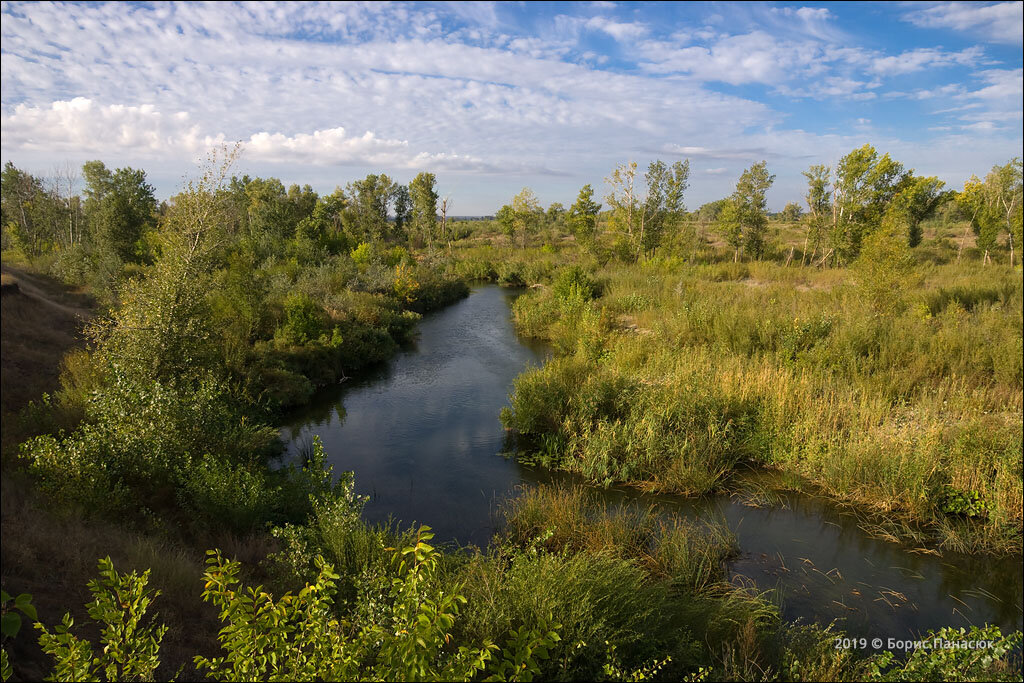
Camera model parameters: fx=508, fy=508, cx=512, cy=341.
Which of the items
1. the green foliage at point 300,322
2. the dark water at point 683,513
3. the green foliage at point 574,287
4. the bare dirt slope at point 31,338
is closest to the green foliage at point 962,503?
the dark water at point 683,513

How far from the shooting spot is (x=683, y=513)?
8297 mm

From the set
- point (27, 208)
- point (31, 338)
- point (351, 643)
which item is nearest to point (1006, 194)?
point (351, 643)

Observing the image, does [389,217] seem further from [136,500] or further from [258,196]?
[136,500]

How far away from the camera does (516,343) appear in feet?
65.1

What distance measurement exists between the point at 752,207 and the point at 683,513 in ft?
96.3

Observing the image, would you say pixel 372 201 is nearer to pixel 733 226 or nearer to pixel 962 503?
pixel 733 226

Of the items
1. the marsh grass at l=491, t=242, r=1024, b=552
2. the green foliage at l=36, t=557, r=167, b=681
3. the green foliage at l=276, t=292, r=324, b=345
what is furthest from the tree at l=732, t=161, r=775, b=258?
the green foliage at l=36, t=557, r=167, b=681

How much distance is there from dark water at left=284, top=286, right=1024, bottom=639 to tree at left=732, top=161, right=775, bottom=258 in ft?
80.3

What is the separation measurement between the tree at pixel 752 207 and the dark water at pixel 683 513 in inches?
963

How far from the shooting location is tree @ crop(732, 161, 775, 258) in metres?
32.3

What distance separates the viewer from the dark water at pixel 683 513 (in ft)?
20.4

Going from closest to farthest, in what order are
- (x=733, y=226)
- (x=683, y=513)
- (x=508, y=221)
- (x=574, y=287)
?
(x=683, y=513)
(x=574, y=287)
(x=733, y=226)
(x=508, y=221)

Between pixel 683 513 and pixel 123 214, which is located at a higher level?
pixel 123 214

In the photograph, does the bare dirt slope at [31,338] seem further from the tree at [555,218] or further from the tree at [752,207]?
the tree at [555,218]
